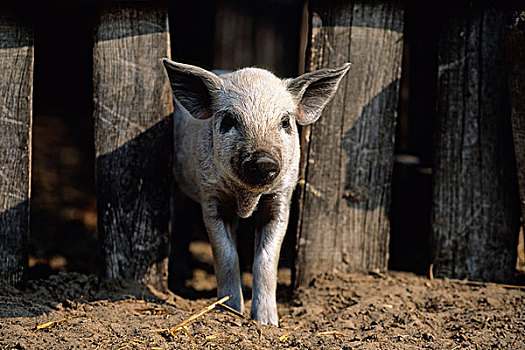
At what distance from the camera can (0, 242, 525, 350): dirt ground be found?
3.21 m

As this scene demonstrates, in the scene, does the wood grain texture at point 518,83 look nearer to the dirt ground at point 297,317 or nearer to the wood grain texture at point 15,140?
the dirt ground at point 297,317

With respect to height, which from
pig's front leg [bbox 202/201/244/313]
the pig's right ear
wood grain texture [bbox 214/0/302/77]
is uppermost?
wood grain texture [bbox 214/0/302/77]

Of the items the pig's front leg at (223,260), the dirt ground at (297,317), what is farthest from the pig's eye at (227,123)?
the dirt ground at (297,317)

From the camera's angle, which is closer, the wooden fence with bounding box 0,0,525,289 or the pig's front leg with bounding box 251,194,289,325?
the pig's front leg with bounding box 251,194,289,325

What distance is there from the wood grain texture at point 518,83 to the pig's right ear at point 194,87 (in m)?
2.30

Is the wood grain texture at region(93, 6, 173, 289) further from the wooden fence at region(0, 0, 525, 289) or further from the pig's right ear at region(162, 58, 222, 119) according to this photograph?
the pig's right ear at region(162, 58, 222, 119)

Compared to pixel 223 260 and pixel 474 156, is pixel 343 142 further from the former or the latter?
pixel 223 260

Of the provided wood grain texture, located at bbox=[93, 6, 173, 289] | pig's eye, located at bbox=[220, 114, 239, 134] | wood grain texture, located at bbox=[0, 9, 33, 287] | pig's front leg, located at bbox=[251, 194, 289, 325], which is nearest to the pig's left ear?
pig's eye, located at bbox=[220, 114, 239, 134]

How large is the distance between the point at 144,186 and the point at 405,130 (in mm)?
4512

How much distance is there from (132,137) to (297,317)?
1.93 m

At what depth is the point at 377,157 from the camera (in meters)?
4.69

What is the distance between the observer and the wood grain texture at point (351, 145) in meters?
4.57

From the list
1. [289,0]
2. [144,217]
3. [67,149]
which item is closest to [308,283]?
[144,217]

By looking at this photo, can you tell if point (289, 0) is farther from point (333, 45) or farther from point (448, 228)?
point (448, 228)
